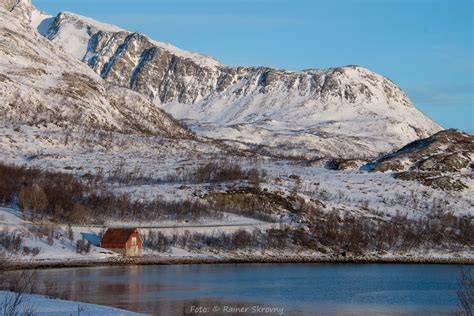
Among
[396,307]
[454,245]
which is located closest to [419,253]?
[454,245]

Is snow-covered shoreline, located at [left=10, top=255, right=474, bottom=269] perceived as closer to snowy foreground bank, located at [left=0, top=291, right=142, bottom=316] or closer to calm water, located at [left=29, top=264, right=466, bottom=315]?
calm water, located at [left=29, top=264, right=466, bottom=315]

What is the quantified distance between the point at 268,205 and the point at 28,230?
4929 cm

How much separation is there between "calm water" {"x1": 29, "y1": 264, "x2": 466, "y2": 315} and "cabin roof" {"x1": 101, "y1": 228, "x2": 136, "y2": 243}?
7.79 m

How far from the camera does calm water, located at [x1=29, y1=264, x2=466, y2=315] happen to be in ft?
172

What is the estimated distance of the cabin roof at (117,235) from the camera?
322 feet

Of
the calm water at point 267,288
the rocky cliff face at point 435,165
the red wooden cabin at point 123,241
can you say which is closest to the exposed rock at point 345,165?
the rocky cliff face at point 435,165

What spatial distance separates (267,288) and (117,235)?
3684cm

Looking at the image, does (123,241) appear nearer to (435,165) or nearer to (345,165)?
(345,165)

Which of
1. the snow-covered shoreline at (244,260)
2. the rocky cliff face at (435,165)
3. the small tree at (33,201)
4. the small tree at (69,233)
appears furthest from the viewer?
the rocky cliff face at (435,165)

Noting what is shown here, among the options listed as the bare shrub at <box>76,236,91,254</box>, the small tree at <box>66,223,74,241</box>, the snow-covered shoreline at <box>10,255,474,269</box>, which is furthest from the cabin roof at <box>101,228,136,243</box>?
the small tree at <box>66,223,74,241</box>

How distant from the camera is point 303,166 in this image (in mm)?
197625

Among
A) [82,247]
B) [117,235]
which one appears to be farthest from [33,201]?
[82,247]

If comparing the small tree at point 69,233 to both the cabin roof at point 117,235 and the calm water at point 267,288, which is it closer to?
the cabin roof at point 117,235

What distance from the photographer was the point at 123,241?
320 feet
